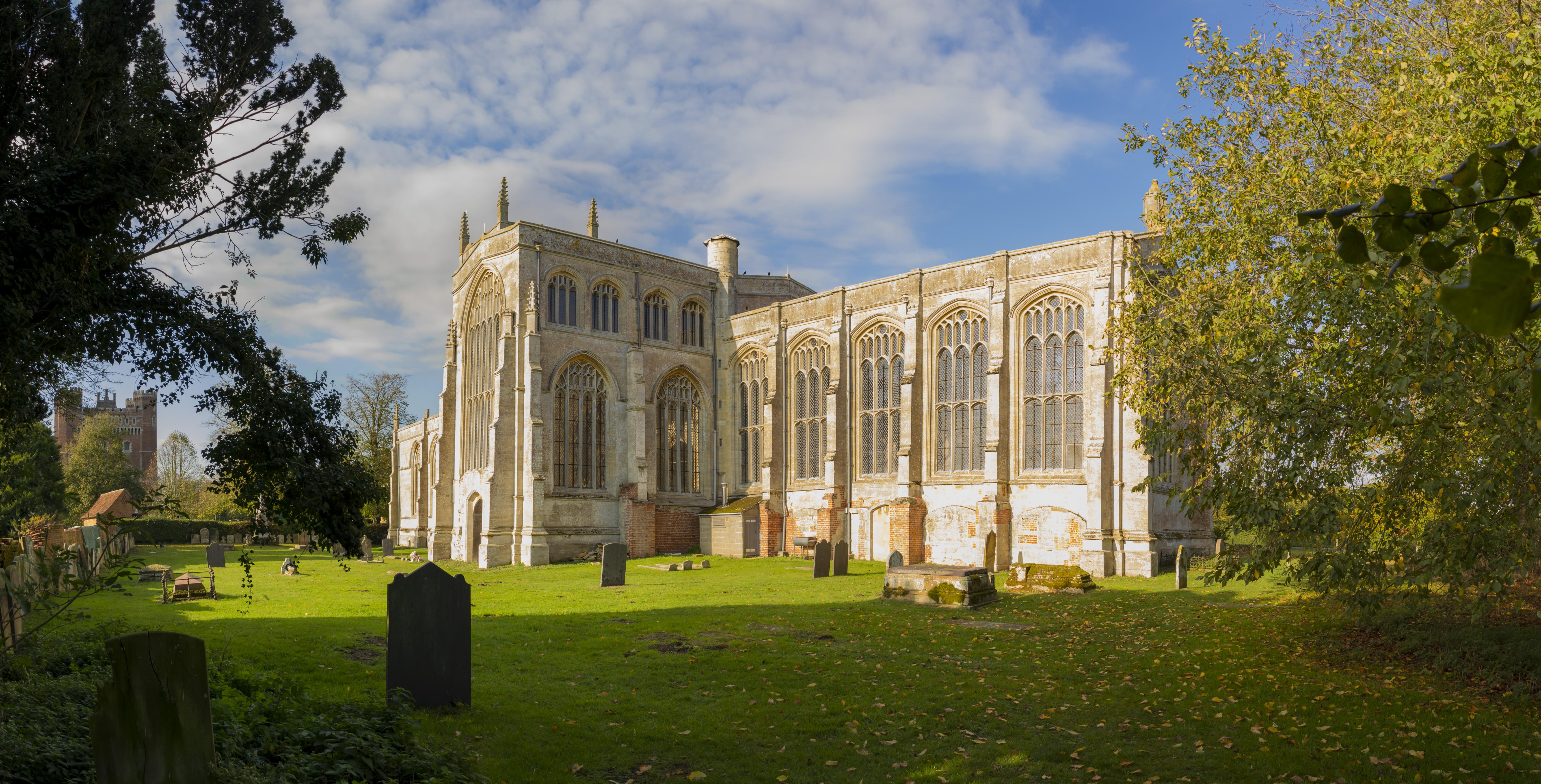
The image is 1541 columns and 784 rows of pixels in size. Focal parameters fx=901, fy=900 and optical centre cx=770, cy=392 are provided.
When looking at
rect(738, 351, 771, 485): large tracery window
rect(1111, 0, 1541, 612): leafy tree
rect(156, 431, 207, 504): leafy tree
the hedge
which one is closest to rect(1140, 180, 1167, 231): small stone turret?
rect(1111, 0, 1541, 612): leafy tree

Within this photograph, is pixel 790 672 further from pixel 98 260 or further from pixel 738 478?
pixel 738 478

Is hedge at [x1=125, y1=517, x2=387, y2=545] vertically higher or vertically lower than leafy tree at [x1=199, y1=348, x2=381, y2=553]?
lower

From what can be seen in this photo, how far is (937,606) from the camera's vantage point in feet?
56.3

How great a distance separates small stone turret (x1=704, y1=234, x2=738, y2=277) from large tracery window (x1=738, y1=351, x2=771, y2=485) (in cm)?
416

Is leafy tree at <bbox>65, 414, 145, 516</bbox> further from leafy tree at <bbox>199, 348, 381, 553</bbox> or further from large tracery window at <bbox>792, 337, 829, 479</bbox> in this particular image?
leafy tree at <bbox>199, 348, 381, 553</bbox>

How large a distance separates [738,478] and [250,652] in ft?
81.3

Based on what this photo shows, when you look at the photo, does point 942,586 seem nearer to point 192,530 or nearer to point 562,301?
point 562,301

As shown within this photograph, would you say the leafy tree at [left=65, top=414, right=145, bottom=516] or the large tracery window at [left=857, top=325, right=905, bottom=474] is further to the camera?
the leafy tree at [left=65, top=414, right=145, bottom=516]

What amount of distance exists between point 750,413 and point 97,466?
129 feet

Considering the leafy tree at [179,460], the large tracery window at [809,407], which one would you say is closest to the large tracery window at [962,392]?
the large tracery window at [809,407]

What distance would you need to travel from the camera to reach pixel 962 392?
1110 inches

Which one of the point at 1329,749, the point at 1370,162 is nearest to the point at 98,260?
the point at 1329,749

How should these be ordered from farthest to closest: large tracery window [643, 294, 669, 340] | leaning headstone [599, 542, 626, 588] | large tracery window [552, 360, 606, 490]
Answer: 1. large tracery window [643, 294, 669, 340]
2. large tracery window [552, 360, 606, 490]
3. leaning headstone [599, 542, 626, 588]

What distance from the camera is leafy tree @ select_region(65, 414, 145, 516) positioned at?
47812 millimetres
